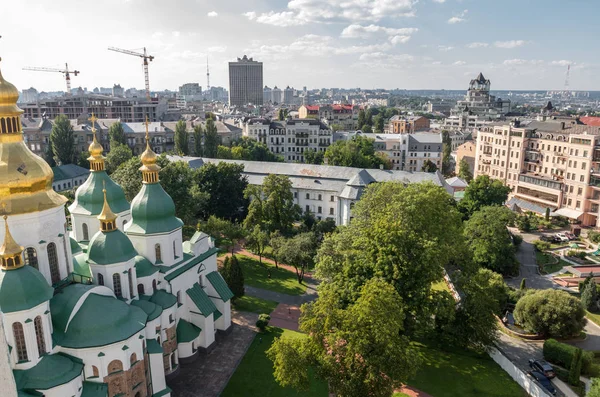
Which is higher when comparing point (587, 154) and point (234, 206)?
point (587, 154)

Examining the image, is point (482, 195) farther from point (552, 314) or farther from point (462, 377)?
point (462, 377)

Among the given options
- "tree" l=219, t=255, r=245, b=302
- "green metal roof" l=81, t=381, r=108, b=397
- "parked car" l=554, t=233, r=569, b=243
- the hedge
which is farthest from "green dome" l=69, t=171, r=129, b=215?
"parked car" l=554, t=233, r=569, b=243

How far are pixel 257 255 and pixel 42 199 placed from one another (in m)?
35.6

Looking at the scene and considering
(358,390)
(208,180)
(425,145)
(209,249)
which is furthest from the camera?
(425,145)

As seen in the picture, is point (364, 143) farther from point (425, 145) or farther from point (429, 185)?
point (429, 185)

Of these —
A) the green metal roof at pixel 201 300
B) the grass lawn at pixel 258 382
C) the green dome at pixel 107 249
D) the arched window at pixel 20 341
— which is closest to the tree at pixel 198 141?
the green metal roof at pixel 201 300

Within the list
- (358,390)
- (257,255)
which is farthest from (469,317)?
(257,255)

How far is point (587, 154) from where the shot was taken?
240 ft

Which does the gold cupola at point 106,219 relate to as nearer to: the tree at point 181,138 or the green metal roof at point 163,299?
the green metal roof at point 163,299

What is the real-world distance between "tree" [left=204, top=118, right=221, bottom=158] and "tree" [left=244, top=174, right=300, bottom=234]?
154ft

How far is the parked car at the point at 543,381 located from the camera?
1293 inches

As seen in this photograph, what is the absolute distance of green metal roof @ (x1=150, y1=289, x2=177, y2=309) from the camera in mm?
33250

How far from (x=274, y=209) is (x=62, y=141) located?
58.3 meters

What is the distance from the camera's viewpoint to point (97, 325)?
26.3m
